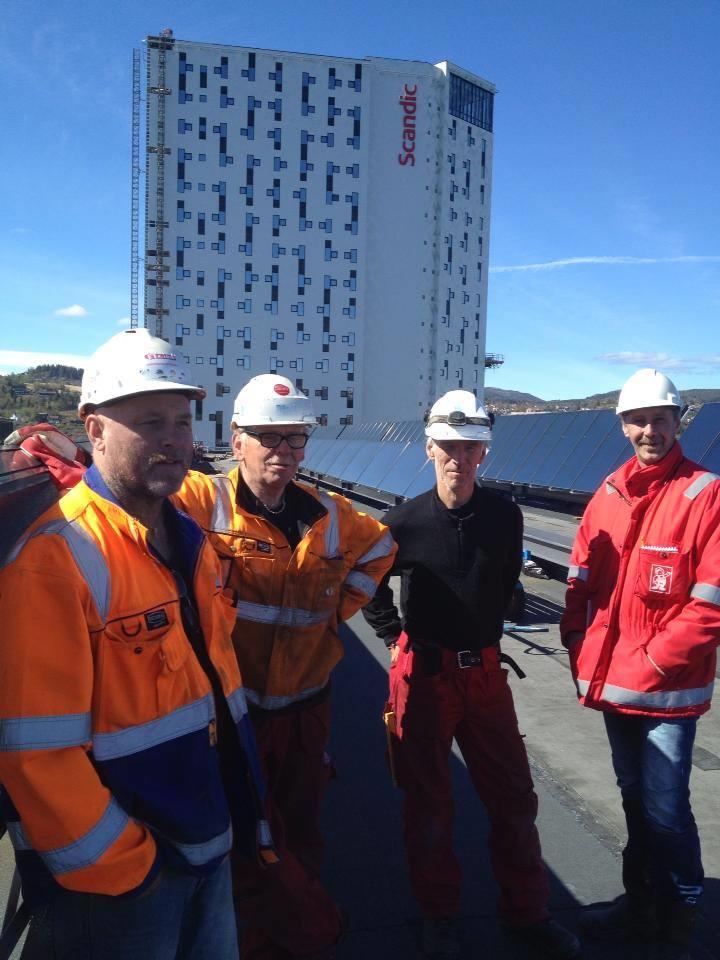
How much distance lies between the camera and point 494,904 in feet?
10.0

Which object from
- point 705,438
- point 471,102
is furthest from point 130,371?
point 471,102

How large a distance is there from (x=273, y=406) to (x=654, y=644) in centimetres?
162

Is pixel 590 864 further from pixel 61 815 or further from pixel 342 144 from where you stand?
pixel 342 144

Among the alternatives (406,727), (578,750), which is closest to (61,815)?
(406,727)

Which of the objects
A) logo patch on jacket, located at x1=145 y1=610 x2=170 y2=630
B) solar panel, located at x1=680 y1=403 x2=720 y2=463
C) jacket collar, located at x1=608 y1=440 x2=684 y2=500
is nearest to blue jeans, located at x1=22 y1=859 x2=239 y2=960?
logo patch on jacket, located at x1=145 y1=610 x2=170 y2=630

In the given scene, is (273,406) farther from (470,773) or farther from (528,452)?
(528,452)

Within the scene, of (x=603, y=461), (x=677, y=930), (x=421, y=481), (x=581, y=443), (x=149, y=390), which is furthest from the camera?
(x=581, y=443)

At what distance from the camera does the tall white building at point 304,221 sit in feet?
226

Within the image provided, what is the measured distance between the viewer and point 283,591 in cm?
278

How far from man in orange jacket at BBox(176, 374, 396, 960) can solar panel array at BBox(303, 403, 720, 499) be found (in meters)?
7.50

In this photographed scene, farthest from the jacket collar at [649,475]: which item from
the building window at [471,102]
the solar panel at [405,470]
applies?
the building window at [471,102]

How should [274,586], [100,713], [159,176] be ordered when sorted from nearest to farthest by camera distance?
[100,713], [274,586], [159,176]

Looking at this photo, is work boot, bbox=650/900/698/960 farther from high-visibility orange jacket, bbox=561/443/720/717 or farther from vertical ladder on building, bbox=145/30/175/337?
vertical ladder on building, bbox=145/30/175/337

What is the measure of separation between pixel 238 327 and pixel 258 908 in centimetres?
7131
